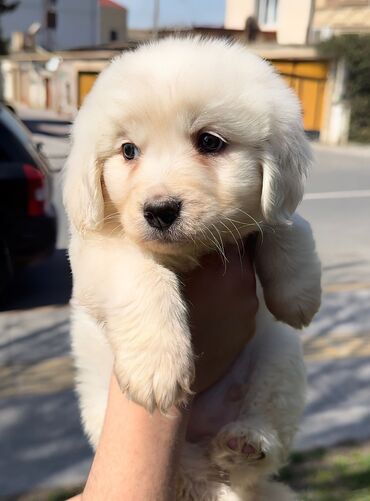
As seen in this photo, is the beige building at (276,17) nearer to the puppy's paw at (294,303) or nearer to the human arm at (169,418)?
the puppy's paw at (294,303)

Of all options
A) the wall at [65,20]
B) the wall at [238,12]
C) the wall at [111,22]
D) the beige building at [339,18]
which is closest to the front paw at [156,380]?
the beige building at [339,18]

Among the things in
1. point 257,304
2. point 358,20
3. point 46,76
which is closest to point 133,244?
point 257,304

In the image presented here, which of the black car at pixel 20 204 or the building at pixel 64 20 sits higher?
the building at pixel 64 20

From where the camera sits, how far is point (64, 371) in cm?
398

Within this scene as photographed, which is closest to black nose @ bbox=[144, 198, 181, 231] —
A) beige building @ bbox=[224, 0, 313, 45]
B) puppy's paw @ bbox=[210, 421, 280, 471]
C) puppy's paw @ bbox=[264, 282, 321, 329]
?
puppy's paw @ bbox=[264, 282, 321, 329]

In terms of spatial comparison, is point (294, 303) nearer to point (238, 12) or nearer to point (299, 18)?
point (299, 18)

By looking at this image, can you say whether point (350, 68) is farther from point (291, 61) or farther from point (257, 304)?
point (257, 304)

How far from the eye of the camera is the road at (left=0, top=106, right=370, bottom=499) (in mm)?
3107

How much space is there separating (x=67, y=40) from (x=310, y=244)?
56413 millimetres

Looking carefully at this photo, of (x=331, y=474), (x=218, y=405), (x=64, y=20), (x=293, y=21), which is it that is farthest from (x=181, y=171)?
(x=64, y=20)

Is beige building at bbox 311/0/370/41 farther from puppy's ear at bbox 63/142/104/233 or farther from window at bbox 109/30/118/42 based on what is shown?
window at bbox 109/30/118/42

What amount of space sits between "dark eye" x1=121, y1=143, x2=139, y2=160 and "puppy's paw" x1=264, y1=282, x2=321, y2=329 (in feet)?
2.03

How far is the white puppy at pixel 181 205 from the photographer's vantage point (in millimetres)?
1565

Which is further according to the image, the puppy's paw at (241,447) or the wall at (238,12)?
the wall at (238,12)
